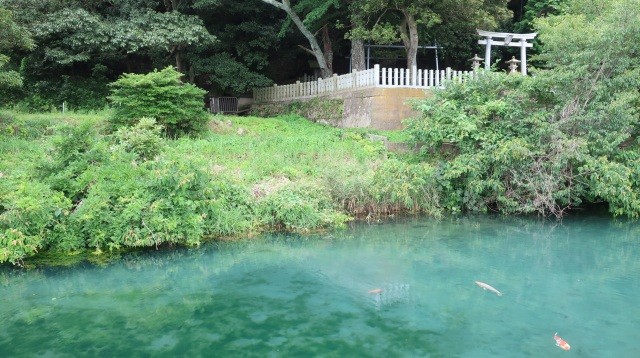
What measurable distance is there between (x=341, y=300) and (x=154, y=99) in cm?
863

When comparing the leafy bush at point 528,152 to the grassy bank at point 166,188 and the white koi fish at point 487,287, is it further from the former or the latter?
the white koi fish at point 487,287

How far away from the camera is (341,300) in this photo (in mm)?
7203

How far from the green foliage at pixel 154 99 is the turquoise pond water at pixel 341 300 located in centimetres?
519

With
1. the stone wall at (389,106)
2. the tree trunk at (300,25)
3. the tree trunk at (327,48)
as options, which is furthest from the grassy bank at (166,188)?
the tree trunk at (327,48)

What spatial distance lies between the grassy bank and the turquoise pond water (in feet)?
Result: 1.64

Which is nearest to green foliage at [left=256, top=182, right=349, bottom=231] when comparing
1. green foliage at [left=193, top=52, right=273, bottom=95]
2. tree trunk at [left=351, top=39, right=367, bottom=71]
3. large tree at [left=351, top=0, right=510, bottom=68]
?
large tree at [left=351, top=0, right=510, bottom=68]

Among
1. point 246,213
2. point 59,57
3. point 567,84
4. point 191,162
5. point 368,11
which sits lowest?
point 246,213

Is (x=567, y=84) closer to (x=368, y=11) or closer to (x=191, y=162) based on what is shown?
(x=368, y=11)

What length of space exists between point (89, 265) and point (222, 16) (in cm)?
1557

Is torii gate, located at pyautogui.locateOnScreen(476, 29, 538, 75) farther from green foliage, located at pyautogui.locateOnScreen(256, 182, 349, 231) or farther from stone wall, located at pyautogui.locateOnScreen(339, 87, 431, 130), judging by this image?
green foliage, located at pyautogui.locateOnScreen(256, 182, 349, 231)

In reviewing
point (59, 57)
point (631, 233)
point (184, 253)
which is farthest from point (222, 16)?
point (631, 233)

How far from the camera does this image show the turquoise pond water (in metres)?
5.85

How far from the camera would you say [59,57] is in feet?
56.2

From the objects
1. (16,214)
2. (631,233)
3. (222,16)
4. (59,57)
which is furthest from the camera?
(222,16)
